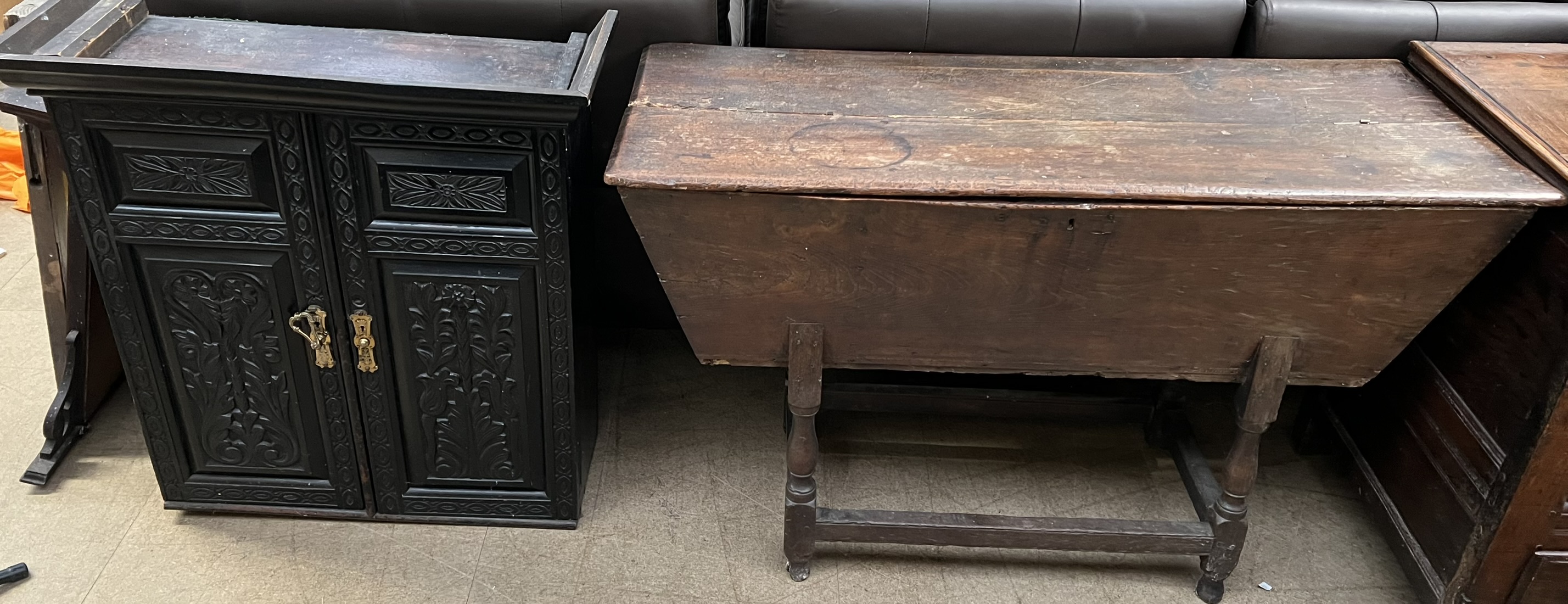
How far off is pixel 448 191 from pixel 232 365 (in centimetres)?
52

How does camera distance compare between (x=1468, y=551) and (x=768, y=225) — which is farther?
(x=1468, y=551)

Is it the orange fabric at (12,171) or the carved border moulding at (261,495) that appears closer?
the carved border moulding at (261,495)

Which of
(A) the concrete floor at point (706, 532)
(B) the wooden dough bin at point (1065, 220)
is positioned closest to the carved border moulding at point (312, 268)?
(A) the concrete floor at point (706, 532)

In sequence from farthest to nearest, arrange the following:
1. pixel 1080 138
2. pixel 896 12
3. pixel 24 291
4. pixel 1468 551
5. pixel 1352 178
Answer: pixel 24 291 < pixel 896 12 < pixel 1468 551 < pixel 1080 138 < pixel 1352 178

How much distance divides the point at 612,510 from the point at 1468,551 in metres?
1.39

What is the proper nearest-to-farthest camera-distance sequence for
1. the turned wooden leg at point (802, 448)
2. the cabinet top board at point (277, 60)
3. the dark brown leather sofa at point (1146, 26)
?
the cabinet top board at point (277, 60), the turned wooden leg at point (802, 448), the dark brown leather sofa at point (1146, 26)

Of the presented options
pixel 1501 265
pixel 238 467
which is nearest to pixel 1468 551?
pixel 1501 265

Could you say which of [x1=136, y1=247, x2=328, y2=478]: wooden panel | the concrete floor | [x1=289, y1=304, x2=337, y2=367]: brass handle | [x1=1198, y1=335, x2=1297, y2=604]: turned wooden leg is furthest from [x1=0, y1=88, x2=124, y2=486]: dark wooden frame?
[x1=1198, y1=335, x2=1297, y2=604]: turned wooden leg

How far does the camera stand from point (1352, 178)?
1.47 m

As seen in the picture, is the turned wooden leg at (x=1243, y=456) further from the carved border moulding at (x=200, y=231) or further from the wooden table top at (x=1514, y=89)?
the carved border moulding at (x=200, y=231)

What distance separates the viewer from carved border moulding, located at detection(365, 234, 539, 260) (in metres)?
1.62

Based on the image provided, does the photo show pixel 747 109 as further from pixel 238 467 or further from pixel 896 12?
pixel 238 467

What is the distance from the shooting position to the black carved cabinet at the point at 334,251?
4.95ft

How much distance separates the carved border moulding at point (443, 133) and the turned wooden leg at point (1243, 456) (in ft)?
3.60
